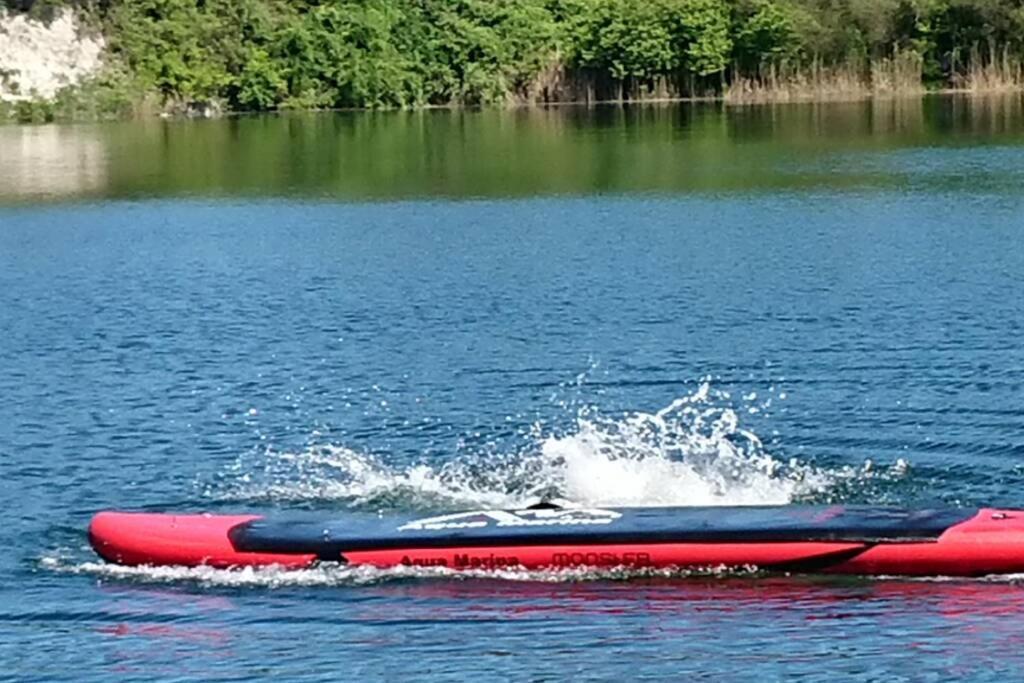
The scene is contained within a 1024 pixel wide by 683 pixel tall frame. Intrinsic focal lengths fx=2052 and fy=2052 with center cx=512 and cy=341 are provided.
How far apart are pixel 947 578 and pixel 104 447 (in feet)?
35.5

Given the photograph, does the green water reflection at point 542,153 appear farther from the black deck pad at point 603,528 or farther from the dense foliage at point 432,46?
the black deck pad at point 603,528

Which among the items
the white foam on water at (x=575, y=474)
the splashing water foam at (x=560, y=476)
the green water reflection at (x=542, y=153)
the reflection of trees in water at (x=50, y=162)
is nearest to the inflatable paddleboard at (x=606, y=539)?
the splashing water foam at (x=560, y=476)

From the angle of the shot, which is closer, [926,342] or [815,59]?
[926,342]

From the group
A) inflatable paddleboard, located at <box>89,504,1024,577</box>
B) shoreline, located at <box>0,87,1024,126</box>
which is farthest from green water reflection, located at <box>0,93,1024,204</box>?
inflatable paddleboard, located at <box>89,504,1024,577</box>

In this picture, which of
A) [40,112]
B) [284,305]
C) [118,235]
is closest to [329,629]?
[284,305]

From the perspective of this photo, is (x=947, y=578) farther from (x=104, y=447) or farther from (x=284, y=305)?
(x=284, y=305)

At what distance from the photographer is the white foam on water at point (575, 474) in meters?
21.2

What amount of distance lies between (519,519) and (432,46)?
90.3 m

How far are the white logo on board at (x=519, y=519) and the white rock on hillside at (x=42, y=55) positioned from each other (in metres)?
89.0

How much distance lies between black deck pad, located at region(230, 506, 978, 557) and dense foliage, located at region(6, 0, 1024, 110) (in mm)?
79809

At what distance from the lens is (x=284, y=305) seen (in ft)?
119

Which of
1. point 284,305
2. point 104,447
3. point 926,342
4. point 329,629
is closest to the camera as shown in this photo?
point 329,629

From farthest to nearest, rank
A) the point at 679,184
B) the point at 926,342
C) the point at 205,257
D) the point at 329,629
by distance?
1. the point at 679,184
2. the point at 205,257
3. the point at 926,342
4. the point at 329,629

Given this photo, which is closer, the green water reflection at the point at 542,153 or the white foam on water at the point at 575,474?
the white foam on water at the point at 575,474
